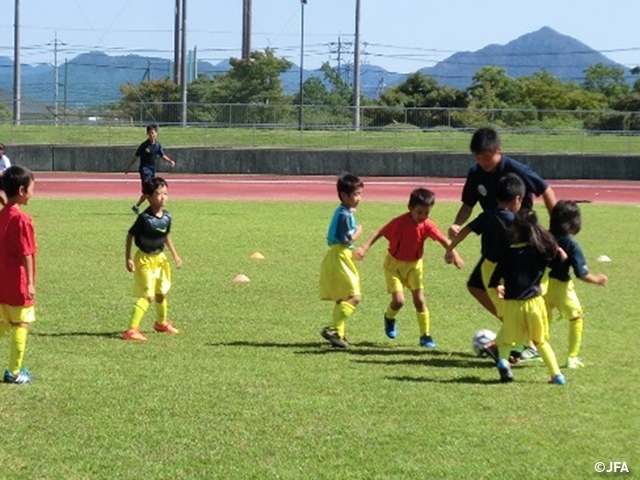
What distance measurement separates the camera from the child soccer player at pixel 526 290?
965cm

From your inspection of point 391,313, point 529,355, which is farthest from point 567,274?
point 391,313

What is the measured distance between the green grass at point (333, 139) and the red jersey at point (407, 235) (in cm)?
3300

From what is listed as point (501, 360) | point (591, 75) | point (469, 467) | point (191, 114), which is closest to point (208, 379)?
point (501, 360)

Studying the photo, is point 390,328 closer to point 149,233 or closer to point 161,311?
point 161,311

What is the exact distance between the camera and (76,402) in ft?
29.2

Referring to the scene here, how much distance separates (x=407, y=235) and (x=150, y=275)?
227 cm

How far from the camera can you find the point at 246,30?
2689 inches

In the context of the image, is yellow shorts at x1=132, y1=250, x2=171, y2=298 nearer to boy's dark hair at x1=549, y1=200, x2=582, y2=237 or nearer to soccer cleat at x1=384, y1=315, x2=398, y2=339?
soccer cleat at x1=384, y1=315, x2=398, y2=339

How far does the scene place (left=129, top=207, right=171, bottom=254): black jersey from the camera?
464 inches

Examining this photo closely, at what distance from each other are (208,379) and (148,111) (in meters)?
41.2

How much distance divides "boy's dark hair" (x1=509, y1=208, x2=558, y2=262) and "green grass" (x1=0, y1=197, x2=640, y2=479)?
3.12 ft

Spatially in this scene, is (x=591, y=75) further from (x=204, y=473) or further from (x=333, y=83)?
(x=204, y=473)

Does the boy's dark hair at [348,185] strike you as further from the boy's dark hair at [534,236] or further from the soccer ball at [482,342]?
the boy's dark hair at [534,236]

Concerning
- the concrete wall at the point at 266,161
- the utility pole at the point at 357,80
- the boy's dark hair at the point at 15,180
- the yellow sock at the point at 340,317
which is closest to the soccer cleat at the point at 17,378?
the boy's dark hair at the point at 15,180
